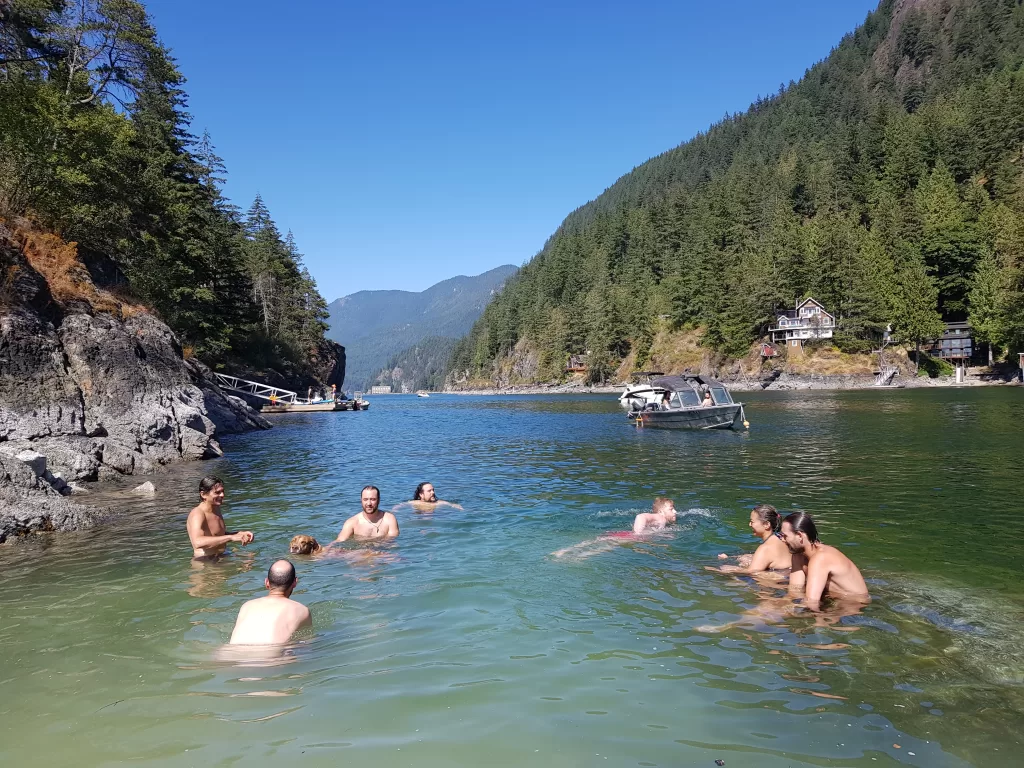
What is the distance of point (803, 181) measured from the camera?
124000mm

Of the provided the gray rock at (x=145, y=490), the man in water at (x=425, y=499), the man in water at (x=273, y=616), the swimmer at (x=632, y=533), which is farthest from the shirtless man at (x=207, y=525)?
the gray rock at (x=145, y=490)

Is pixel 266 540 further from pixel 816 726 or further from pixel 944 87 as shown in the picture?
pixel 944 87

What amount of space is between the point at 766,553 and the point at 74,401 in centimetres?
1941

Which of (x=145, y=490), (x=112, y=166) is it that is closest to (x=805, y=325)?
(x=112, y=166)

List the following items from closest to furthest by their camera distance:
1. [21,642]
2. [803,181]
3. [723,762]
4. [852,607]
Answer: [723,762] → [21,642] → [852,607] → [803,181]

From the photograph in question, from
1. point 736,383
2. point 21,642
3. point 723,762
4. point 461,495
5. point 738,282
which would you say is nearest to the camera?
point 723,762

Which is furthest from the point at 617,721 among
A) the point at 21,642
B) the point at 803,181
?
the point at 803,181

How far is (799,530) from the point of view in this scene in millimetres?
7078

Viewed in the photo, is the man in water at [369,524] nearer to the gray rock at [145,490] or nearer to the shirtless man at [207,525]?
the shirtless man at [207,525]

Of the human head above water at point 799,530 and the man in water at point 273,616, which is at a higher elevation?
the human head above water at point 799,530

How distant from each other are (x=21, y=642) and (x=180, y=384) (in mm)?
20088

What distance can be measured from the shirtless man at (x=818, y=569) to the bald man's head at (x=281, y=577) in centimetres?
579

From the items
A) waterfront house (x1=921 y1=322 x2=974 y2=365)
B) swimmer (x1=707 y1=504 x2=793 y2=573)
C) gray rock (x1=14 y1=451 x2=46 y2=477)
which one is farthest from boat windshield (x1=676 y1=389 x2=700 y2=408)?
waterfront house (x1=921 y1=322 x2=974 y2=365)

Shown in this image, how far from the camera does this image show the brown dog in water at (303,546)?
9.84m
